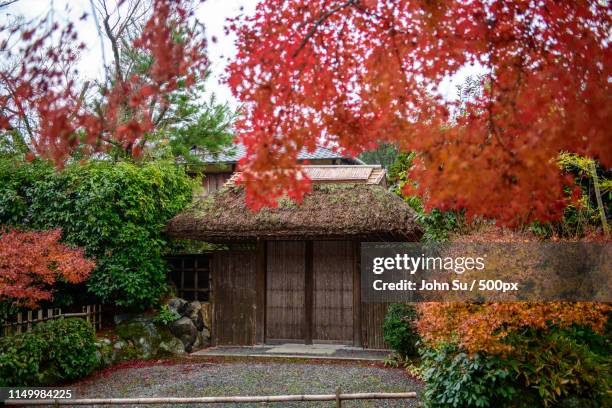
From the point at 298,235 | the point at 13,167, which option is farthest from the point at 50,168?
the point at 298,235

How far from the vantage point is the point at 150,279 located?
10359 mm

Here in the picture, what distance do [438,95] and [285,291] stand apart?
7808 mm

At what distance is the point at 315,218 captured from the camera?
9969 millimetres

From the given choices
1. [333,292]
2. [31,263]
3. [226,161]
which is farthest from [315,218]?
[226,161]

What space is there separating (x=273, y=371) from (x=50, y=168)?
5.68 m

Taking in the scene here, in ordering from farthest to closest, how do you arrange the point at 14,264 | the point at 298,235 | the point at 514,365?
1. the point at 298,235
2. the point at 14,264
3. the point at 514,365

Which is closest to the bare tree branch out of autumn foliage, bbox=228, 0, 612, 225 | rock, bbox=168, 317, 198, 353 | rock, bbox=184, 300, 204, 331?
autumn foliage, bbox=228, 0, 612, 225

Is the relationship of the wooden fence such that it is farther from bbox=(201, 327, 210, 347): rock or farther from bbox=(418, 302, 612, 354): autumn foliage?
bbox=(418, 302, 612, 354): autumn foliage

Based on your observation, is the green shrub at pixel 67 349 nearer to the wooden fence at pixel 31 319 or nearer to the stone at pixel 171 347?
the wooden fence at pixel 31 319

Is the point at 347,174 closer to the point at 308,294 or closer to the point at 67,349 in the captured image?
the point at 308,294

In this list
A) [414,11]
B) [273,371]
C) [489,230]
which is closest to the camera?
[414,11]

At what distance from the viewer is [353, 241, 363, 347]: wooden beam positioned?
1039 cm

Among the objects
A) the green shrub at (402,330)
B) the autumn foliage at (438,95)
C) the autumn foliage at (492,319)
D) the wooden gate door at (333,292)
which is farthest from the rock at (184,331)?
the autumn foliage at (438,95)

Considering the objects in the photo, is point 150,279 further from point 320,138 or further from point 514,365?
point 320,138
